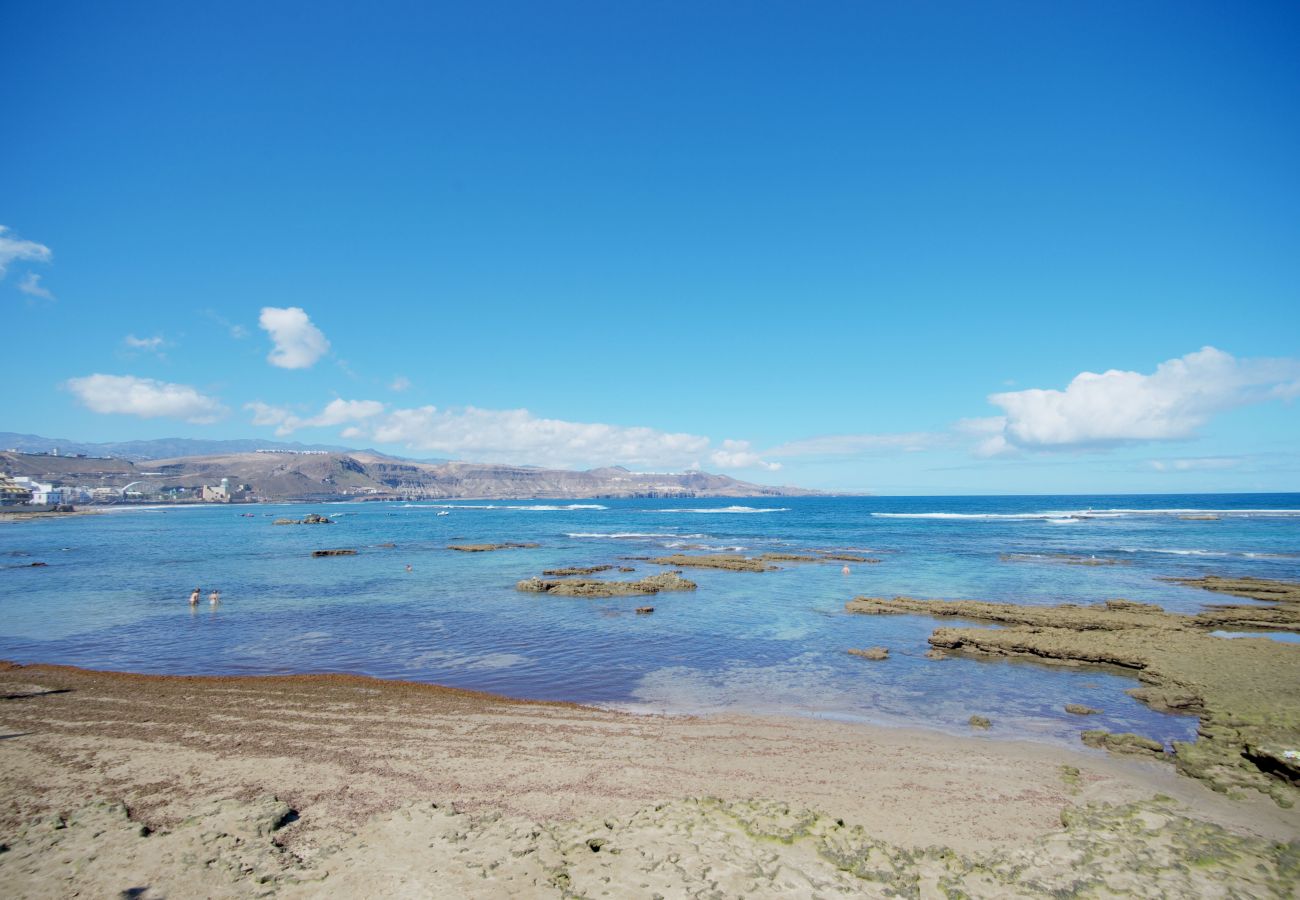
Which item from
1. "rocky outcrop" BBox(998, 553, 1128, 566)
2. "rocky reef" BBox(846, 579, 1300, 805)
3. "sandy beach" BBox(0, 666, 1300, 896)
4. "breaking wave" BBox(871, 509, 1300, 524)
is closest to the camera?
"sandy beach" BBox(0, 666, 1300, 896)

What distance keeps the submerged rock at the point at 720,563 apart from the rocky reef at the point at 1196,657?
13.3 m

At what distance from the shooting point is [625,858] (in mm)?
8039

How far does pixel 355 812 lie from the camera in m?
9.48

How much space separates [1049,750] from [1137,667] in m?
8.74

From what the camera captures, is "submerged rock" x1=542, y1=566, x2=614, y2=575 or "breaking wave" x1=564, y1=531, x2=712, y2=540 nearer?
"submerged rock" x1=542, y1=566, x2=614, y2=575

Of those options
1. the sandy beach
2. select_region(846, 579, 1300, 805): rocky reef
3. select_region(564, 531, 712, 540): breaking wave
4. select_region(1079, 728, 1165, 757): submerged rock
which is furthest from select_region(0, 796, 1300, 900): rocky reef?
select_region(564, 531, 712, 540): breaking wave

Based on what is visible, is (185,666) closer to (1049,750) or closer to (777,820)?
(777,820)

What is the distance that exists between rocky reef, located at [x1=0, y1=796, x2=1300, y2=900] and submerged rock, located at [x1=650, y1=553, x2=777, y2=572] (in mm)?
34311

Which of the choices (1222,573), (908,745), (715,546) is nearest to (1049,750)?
(908,745)

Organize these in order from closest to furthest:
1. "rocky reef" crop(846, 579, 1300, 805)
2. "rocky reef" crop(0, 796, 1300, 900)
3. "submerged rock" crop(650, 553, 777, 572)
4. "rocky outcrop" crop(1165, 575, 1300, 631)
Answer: "rocky reef" crop(0, 796, 1300, 900) → "rocky reef" crop(846, 579, 1300, 805) → "rocky outcrop" crop(1165, 575, 1300, 631) → "submerged rock" crop(650, 553, 777, 572)

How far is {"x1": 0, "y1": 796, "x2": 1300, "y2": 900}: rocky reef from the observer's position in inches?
294

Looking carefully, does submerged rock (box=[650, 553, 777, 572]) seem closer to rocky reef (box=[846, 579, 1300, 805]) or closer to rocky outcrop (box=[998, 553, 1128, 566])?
rocky reef (box=[846, 579, 1300, 805])

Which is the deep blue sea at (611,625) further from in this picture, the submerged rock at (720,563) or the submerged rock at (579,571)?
the submerged rock at (579,571)

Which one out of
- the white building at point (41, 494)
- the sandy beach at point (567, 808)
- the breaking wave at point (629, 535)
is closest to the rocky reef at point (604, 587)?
the sandy beach at point (567, 808)
